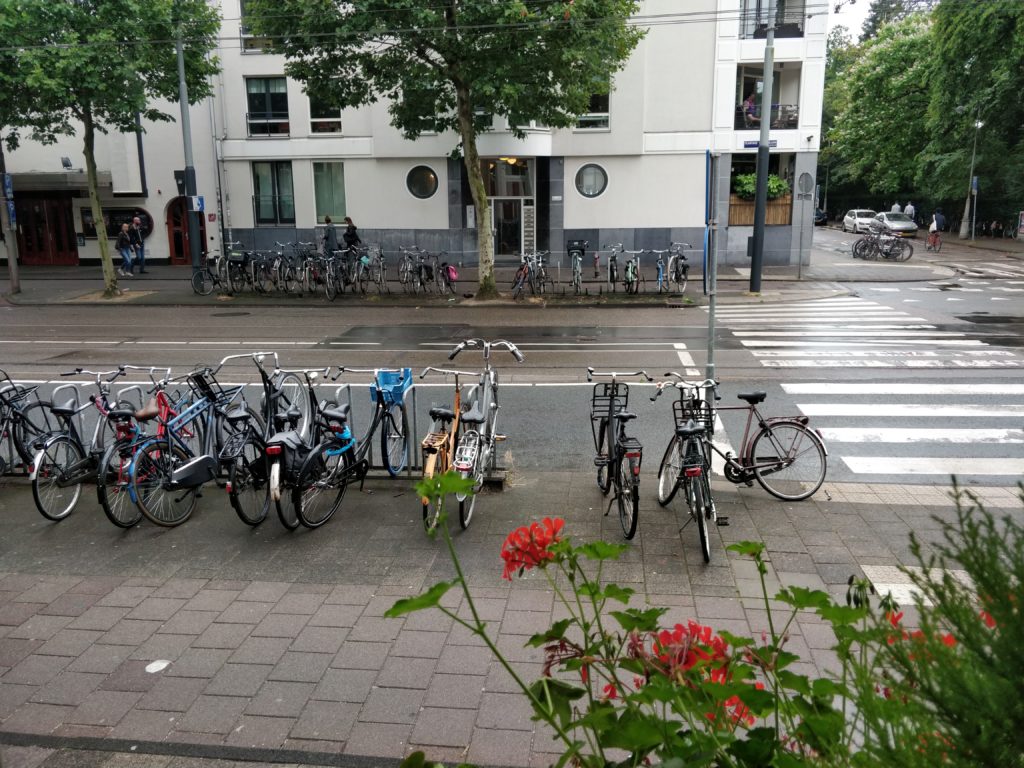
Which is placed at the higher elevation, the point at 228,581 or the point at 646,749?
the point at 646,749

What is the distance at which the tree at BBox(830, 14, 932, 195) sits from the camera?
46.8 metres

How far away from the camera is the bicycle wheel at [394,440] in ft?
26.1

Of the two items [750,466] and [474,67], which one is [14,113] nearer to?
[474,67]

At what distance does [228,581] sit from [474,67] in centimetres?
1541

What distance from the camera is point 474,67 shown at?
18.7 meters

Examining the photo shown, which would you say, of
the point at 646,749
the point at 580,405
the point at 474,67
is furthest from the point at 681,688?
the point at 474,67

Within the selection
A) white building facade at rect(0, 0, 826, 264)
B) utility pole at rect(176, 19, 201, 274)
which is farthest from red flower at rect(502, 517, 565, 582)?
white building facade at rect(0, 0, 826, 264)

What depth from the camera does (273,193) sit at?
30.0 m

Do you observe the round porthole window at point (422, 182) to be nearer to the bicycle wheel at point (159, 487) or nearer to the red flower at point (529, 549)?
the bicycle wheel at point (159, 487)

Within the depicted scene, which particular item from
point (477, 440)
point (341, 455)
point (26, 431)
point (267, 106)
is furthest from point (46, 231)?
point (477, 440)

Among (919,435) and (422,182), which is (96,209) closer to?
(422,182)

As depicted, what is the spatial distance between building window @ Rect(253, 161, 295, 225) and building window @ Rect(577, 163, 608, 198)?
1021cm

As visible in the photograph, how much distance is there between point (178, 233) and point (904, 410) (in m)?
28.2

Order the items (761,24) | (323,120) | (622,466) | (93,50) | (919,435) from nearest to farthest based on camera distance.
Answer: (622,466)
(919,435)
(93,50)
(761,24)
(323,120)
